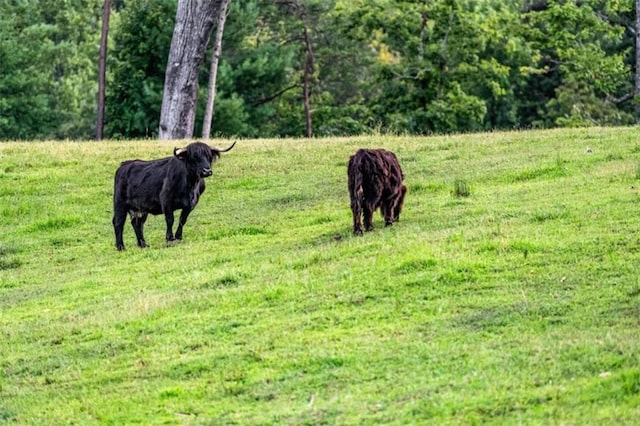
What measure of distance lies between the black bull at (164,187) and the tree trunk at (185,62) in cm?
1563

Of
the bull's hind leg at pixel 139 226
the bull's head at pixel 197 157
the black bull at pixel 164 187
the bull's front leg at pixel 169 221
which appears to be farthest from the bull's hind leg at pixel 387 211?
the bull's hind leg at pixel 139 226

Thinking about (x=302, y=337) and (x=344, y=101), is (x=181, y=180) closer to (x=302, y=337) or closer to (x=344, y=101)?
(x=302, y=337)

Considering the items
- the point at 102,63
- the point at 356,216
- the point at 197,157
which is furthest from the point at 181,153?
the point at 102,63

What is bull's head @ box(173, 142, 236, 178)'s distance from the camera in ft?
67.1

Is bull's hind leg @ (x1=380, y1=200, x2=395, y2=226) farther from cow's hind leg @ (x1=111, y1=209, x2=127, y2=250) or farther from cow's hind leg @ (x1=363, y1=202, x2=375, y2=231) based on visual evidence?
cow's hind leg @ (x1=111, y1=209, x2=127, y2=250)

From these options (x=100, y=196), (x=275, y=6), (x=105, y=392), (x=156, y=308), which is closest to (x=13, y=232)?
(x=100, y=196)

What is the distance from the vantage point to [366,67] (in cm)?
6781

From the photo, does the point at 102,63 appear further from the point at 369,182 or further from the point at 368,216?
the point at 369,182

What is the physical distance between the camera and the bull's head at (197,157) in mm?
20438

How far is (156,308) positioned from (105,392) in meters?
2.84

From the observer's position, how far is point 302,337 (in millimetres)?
13328

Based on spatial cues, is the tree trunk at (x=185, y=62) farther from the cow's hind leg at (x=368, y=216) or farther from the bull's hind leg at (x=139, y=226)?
Result: the cow's hind leg at (x=368, y=216)

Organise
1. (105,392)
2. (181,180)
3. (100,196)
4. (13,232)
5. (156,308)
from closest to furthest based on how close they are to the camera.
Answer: (105,392), (156,308), (181,180), (13,232), (100,196)

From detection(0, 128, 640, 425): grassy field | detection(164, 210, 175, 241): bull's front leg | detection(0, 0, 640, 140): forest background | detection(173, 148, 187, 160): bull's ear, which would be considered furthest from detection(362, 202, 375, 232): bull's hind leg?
detection(0, 0, 640, 140): forest background
